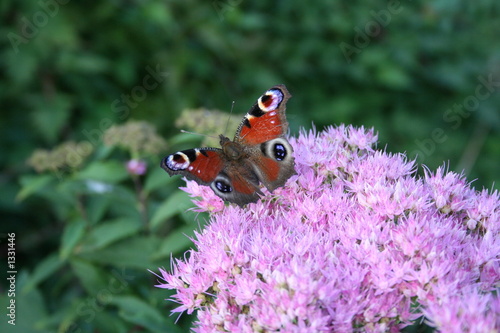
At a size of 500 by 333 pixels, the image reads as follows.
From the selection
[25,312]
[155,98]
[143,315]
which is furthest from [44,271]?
[155,98]

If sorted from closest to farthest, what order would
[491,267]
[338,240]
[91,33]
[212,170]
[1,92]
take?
[491,267], [338,240], [212,170], [1,92], [91,33]

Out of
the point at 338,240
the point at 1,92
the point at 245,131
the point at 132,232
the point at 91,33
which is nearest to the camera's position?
the point at 338,240

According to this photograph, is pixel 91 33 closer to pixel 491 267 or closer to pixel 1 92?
pixel 1 92

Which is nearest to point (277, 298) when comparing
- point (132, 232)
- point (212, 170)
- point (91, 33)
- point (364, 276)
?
point (364, 276)

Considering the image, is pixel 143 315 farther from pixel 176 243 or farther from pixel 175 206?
pixel 175 206

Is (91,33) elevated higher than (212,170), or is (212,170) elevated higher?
(91,33)
